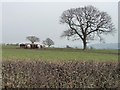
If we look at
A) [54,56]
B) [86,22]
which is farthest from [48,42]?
[54,56]

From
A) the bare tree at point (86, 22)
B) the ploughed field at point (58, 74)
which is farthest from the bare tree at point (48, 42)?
the ploughed field at point (58, 74)

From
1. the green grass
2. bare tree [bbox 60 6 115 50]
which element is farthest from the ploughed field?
bare tree [bbox 60 6 115 50]

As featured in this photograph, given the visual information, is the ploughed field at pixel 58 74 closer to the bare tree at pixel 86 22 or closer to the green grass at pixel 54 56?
the green grass at pixel 54 56

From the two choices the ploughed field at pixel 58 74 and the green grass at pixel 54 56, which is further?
the green grass at pixel 54 56

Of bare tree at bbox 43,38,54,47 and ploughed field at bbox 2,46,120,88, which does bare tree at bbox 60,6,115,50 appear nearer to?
bare tree at bbox 43,38,54,47

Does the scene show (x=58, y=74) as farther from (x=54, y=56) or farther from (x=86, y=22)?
(x=86, y=22)

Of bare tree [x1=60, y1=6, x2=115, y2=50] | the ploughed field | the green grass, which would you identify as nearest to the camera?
the ploughed field

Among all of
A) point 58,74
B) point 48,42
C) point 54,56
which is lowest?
point 58,74

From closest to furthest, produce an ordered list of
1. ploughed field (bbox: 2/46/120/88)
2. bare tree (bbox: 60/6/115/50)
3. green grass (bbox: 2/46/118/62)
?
ploughed field (bbox: 2/46/120/88)
green grass (bbox: 2/46/118/62)
bare tree (bbox: 60/6/115/50)

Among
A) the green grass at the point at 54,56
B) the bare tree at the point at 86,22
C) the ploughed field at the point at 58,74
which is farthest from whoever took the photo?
the bare tree at the point at 86,22

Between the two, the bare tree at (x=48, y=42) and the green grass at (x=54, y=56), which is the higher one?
the bare tree at (x=48, y=42)

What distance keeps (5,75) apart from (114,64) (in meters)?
4.47

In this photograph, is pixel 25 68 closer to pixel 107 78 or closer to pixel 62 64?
pixel 62 64

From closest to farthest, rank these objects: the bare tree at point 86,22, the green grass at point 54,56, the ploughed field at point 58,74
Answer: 1. the ploughed field at point 58,74
2. the green grass at point 54,56
3. the bare tree at point 86,22
